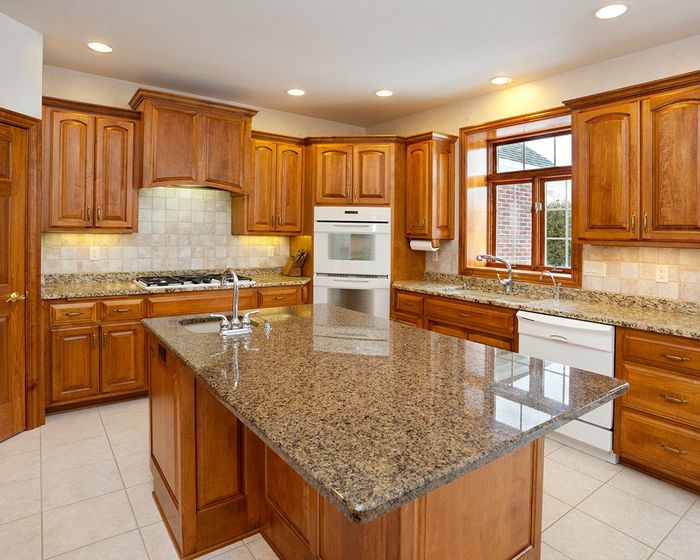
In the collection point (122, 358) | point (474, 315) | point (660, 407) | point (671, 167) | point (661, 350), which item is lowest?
point (660, 407)

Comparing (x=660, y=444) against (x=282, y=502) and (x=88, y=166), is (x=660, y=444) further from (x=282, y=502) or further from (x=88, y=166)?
(x=88, y=166)

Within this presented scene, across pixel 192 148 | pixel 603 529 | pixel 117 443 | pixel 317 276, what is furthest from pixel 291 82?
pixel 603 529

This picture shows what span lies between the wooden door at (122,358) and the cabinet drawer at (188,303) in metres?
0.20

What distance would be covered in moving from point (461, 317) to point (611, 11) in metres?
2.23

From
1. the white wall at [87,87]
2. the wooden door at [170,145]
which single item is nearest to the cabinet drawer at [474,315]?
the wooden door at [170,145]

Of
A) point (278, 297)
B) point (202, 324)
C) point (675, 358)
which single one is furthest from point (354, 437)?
point (278, 297)

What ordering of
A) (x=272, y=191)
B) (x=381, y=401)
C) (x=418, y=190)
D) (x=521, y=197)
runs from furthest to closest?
(x=272, y=191) < (x=418, y=190) < (x=521, y=197) < (x=381, y=401)

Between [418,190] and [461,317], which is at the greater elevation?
[418,190]

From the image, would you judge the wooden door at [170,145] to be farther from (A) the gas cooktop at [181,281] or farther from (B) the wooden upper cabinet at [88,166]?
(A) the gas cooktop at [181,281]

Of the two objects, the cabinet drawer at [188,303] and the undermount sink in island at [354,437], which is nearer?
the undermount sink in island at [354,437]

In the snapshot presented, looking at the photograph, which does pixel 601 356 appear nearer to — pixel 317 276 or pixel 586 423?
pixel 586 423

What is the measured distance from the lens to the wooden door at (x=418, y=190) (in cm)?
438

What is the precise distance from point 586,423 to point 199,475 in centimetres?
230

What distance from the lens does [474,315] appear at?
3.69 m
